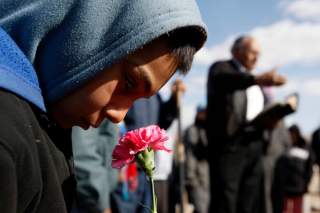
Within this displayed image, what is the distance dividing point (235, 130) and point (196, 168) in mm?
2126

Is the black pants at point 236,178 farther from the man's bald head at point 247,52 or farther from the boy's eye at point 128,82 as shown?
the boy's eye at point 128,82

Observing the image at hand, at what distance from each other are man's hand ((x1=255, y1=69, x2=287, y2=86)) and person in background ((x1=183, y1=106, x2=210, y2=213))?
2.16 m

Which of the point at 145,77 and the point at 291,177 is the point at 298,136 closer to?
the point at 291,177

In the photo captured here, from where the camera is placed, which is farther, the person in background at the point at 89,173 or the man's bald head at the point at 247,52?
the man's bald head at the point at 247,52

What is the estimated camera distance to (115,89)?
1180 mm

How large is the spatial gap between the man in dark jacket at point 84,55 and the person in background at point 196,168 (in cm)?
517

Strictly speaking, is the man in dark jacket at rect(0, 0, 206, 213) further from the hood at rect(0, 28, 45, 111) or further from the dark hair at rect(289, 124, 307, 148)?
the dark hair at rect(289, 124, 307, 148)

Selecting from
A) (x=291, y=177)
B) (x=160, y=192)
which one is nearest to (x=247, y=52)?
(x=160, y=192)

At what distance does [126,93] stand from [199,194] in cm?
541

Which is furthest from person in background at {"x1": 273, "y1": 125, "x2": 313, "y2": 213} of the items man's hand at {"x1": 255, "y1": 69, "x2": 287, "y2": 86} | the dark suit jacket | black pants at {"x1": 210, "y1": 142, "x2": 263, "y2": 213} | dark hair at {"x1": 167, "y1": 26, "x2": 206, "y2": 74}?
dark hair at {"x1": 167, "y1": 26, "x2": 206, "y2": 74}

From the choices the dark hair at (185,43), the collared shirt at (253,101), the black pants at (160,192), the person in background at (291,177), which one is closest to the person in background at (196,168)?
the collared shirt at (253,101)

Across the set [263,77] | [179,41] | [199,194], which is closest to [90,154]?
[263,77]

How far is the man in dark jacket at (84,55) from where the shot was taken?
45.4 inches

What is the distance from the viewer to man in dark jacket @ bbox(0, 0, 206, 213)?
1.15 meters
